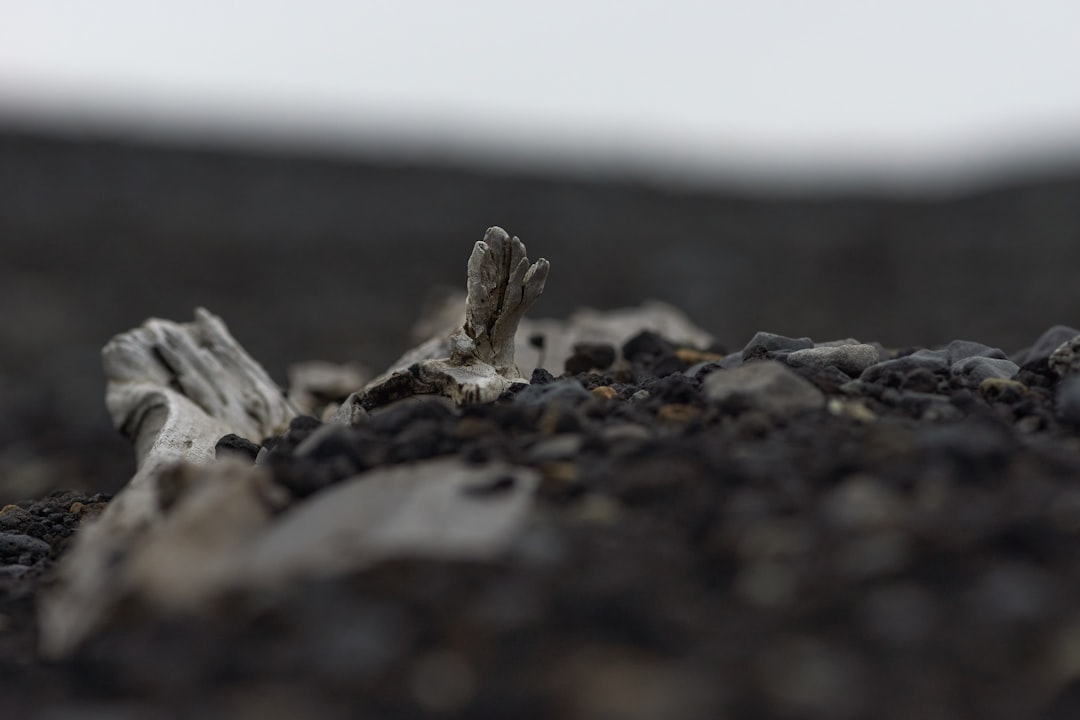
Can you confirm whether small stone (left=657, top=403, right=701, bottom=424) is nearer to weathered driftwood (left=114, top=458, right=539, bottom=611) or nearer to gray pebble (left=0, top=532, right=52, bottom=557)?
weathered driftwood (left=114, top=458, right=539, bottom=611)

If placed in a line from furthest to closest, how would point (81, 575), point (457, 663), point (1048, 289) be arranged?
point (1048, 289), point (81, 575), point (457, 663)

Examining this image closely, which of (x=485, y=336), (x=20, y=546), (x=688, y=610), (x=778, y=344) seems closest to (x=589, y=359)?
(x=485, y=336)

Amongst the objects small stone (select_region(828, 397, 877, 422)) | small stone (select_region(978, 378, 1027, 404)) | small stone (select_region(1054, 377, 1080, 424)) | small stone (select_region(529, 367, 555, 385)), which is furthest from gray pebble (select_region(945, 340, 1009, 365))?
small stone (select_region(529, 367, 555, 385))

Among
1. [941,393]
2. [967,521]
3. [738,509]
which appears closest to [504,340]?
[941,393]

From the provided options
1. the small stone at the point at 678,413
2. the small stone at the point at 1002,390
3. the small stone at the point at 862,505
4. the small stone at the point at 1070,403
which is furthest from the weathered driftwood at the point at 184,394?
the small stone at the point at 1070,403

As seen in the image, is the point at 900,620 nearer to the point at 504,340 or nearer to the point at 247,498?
the point at 247,498

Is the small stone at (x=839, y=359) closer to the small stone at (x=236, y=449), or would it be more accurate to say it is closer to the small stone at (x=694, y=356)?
the small stone at (x=694, y=356)
